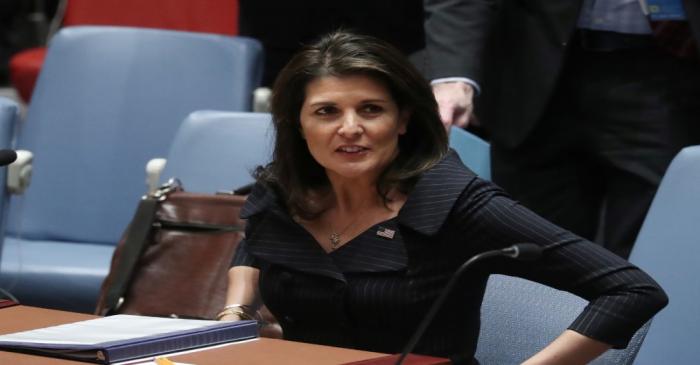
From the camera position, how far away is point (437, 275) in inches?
87.3

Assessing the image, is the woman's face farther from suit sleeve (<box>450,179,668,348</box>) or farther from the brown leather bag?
the brown leather bag

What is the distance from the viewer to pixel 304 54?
2.41 meters

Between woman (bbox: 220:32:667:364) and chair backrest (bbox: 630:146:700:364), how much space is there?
26 centimetres

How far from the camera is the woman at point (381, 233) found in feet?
6.89

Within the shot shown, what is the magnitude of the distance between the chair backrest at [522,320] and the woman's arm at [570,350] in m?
0.10

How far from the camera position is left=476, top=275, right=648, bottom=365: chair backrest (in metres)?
2.22

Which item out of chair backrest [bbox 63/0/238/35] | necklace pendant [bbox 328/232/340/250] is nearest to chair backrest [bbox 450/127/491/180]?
necklace pendant [bbox 328/232/340/250]

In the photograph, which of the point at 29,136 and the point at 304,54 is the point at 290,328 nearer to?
the point at 304,54

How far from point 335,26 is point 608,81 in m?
1.02

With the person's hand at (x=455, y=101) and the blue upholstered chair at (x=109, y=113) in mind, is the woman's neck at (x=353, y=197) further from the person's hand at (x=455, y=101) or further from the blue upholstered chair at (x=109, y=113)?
the blue upholstered chair at (x=109, y=113)

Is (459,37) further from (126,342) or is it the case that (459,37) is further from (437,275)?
(126,342)

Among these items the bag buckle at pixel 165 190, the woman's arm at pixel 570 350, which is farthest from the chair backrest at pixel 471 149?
the woman's arm at pixel 570 350

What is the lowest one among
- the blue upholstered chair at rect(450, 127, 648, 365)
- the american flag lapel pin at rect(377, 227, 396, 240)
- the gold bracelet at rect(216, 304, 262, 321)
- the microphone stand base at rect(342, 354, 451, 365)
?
the gold bracelet at rect(216, 304, 262, 321)

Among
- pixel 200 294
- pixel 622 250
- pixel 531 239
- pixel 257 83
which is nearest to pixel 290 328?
pixel 531 239
